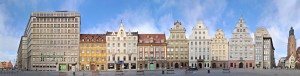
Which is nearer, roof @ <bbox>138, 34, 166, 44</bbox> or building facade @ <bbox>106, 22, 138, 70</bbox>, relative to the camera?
building facade @ <bbox>106, 22, 138, 70</bbox>

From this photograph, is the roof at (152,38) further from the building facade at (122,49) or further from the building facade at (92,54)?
the building facade at (92,54)

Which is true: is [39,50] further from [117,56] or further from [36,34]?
[117,56]

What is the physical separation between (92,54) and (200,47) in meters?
33.7

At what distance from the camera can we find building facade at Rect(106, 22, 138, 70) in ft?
437

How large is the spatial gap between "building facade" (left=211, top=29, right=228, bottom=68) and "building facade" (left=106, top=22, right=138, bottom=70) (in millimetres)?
24777

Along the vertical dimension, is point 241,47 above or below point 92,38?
below

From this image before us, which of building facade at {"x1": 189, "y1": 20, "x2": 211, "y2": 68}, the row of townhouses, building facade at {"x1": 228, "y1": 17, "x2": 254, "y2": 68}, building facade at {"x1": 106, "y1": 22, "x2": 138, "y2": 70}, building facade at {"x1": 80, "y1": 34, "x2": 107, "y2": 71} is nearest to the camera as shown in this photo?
building facade at {"x1": 80, "y1": 34, "x2": 107, "y2": 71}

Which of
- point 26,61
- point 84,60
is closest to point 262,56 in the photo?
point 84,60

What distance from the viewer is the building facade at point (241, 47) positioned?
450 ft

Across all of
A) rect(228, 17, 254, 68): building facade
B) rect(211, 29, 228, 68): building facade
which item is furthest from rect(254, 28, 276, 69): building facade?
rect(211, 29, 228, 68): building facade

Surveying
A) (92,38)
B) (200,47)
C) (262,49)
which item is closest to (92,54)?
(92,38)

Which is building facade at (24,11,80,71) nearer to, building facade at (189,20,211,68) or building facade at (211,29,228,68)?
building facade at (189,20,211,68)

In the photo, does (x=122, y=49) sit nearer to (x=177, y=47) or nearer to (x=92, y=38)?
(x=92, y=38)

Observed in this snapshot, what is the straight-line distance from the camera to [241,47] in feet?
453
